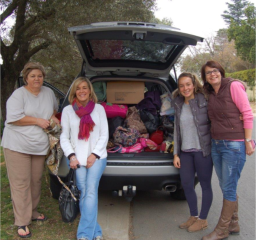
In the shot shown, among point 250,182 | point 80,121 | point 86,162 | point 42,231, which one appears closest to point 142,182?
point 86,162

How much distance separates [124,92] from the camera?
178 inches

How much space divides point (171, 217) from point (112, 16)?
4392 mm

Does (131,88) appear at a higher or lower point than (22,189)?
higher

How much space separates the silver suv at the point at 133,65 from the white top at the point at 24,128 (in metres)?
0.42

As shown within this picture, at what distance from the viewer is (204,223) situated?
327cm

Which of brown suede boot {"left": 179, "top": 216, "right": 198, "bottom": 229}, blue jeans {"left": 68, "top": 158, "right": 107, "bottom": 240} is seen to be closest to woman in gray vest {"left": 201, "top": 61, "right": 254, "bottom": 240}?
brown suede boot {"left": 179, "top": 216, "right": 198, "bottom": 229}

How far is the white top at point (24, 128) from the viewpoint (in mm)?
2887

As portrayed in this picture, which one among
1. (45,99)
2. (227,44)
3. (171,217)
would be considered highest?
(227,44)

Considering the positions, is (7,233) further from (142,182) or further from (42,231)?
(142,182)

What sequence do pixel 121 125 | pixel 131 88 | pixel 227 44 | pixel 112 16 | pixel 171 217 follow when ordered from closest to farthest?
1. pixel 171 217
2. pixel 121 125
3. pixel 131 88
4. pixel 112 16
5. pixel 227 44

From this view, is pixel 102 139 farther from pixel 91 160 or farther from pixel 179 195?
pixel 179 195

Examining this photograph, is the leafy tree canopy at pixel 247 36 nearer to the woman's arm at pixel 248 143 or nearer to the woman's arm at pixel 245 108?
the woman's arm at pixel 245 108

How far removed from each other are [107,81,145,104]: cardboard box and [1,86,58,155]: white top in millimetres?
1585

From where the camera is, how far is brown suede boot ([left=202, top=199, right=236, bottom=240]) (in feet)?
9.77
